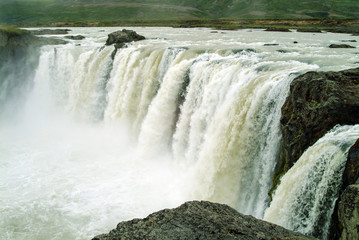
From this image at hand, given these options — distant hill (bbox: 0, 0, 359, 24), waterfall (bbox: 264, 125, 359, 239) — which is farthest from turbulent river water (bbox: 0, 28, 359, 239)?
distant hill (bbox: 0, 0, 359, 24)

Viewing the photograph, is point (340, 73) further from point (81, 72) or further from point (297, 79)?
point (81, 72)

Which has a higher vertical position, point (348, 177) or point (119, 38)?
point (119, 38)

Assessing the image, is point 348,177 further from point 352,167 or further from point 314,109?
point 314,109

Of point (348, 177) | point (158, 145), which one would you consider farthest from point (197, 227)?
point (158, 145)

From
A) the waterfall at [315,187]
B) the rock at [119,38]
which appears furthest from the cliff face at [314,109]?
the rock at [119,38]

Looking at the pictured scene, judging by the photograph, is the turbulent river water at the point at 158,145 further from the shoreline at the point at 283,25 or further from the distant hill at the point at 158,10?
the distant hill at the point at 158,10

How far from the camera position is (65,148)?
20.7 m

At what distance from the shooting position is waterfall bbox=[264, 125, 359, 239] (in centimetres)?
695

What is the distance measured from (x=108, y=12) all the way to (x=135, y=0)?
3004 cm

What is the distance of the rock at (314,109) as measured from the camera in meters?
8.77

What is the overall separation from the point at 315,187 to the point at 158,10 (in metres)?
133

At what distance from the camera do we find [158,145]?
61.5 feet

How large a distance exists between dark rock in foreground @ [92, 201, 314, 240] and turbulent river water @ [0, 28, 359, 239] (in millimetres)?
2139

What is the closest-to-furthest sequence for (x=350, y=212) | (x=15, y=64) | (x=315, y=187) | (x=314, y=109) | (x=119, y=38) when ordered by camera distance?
(x=350, y=212)
(x=315, y=187)
(x=314, y=109)
(x=15, y=64)
(x=119, y=38)
